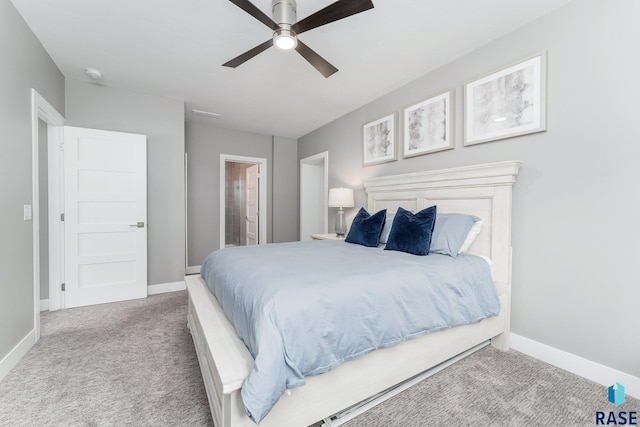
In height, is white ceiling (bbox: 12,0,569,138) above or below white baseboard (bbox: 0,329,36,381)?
above

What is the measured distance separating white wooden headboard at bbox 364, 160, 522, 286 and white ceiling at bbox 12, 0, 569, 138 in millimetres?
1108

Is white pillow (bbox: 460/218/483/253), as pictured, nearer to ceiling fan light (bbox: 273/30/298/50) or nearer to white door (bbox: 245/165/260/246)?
ceiling fan light (bbox: 273/30/298/50)

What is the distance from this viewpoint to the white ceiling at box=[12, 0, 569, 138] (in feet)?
6.55

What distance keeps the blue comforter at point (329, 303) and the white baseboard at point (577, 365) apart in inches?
19.0

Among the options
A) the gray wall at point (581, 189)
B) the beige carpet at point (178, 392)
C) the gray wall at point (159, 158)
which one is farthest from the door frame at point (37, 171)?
the gray wall at point (581, 189)

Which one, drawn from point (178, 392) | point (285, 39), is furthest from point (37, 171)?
point (285, 39)

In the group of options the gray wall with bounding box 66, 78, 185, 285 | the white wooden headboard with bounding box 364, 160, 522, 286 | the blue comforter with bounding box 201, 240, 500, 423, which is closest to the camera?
the blue comforter with bounding box 201, 240, 500, 423

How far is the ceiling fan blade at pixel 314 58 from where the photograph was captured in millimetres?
1967

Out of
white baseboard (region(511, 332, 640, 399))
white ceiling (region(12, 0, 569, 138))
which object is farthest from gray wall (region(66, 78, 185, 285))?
white baseboard (region(511, 332, 640, 399))

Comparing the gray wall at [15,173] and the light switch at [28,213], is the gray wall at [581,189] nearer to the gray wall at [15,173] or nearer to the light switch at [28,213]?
the gray wall at [15,173]

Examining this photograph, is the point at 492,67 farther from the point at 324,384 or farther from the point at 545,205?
the point at 324,384

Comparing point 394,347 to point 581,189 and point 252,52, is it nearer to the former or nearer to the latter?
point 581,189

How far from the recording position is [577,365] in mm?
1853

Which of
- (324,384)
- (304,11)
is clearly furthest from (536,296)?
(304,11)
